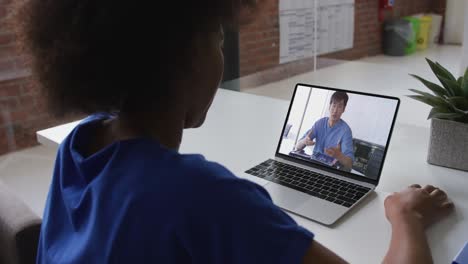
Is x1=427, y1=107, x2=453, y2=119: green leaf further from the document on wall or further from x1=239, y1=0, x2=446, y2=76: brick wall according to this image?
the document on wall

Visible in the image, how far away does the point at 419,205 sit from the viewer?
943 millimetres

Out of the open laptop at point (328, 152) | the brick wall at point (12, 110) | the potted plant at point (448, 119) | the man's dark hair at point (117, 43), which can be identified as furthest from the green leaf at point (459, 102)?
the brick wall at point (12, 110)

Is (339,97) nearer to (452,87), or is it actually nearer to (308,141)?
(308,141)

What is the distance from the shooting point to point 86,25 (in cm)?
59

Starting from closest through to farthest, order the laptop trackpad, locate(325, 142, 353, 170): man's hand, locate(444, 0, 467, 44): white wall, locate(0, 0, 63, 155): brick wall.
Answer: the laptop trackpad, locate(325, 142, 353, 170): man's hand, locate(444, 0, 467, 44): white wall, locate(0, 0, 63, 155): brick wall

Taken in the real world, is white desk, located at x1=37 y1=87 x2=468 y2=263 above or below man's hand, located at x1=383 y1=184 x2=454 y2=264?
below

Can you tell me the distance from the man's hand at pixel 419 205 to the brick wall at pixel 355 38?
1848 mm

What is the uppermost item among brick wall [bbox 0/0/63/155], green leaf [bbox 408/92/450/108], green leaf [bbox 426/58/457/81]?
green leaf [bbox 426/58/457/81]

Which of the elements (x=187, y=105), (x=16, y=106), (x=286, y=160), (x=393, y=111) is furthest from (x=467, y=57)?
(x=16, y=106)

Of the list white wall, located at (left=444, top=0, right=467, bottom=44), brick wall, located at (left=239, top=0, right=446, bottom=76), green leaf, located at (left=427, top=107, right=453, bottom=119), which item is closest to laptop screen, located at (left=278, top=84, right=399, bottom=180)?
green leaf, located at (left=427, top=107, right=453, bottom=119)

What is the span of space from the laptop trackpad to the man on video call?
0.15 metres

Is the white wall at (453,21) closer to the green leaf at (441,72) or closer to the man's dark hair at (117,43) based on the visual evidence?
the green leaf at (441,72)

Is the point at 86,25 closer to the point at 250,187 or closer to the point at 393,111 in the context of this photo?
the point at 250,187

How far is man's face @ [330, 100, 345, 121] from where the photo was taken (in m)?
1.20
